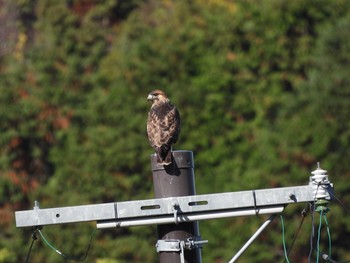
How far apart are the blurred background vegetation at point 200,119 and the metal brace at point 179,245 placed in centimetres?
1615

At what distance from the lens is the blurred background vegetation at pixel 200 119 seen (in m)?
24.0

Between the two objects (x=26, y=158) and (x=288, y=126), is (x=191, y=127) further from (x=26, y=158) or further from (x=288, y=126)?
(x=26, y=158)

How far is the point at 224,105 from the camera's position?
84.4ft

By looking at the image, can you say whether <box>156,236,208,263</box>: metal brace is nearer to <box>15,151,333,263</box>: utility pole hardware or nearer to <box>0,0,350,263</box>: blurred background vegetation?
<box>15,151,333,263</box>: utility pole hardware

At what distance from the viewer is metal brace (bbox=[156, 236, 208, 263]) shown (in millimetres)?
7230

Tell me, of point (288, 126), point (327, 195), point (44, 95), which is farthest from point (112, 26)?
point (327, 195)

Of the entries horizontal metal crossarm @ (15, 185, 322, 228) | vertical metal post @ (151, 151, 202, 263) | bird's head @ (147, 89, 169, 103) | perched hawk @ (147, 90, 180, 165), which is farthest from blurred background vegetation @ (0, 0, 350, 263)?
horizontal metal crossarm @ (15, 185, 322, 228)

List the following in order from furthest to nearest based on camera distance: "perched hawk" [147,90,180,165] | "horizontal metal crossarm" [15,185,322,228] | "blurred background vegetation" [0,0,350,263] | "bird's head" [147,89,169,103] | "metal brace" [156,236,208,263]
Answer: "blurred background vegetation" [0,0,350,263]
"bird's head" [147,89,169,103]
"perched hawk" [147,90,180,165]
"metal brace" [156,236,208,263]
"horizontal metal crossarm" [15,185,322,228]

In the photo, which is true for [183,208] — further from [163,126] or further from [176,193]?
[163,126]

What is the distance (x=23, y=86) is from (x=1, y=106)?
2.28 feet

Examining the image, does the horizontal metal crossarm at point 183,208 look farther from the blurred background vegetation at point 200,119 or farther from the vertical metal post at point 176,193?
the blurred background vegetation at point 200,119

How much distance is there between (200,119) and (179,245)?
18.2 metres

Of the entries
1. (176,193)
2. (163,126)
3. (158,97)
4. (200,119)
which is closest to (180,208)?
(176,193)

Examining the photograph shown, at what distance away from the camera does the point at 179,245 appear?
724 centimetres
